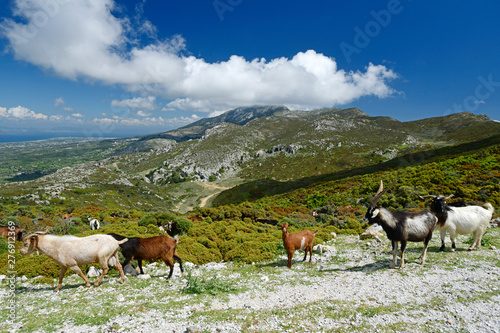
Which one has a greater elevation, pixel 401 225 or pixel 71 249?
pixel 401 225

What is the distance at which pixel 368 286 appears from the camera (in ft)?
23.9

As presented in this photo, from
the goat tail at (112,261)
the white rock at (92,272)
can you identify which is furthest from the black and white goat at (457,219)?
the white rock at (92,272)

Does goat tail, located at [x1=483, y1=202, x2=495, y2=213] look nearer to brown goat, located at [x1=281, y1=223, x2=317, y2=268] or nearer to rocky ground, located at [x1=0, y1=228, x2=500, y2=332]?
rocky ground, located at [x1=0, y1=228, x2=500, y2=332]

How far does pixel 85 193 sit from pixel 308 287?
8001cm

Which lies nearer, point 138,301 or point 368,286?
point 138,301

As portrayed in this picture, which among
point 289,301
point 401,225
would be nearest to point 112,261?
point 289,301

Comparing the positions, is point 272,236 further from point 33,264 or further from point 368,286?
point 33,264

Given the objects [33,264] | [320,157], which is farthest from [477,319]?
[320,157]

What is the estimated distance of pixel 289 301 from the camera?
21.5 ft

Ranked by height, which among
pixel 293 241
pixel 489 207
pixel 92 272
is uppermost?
pixel 489 207

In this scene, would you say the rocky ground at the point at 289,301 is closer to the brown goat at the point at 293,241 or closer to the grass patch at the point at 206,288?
the grass patch at the point at 206,288

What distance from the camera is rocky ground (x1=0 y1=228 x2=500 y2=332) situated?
5289 mm

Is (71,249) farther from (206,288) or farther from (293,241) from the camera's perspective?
(293,241)

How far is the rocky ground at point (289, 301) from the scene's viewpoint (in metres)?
5.29
